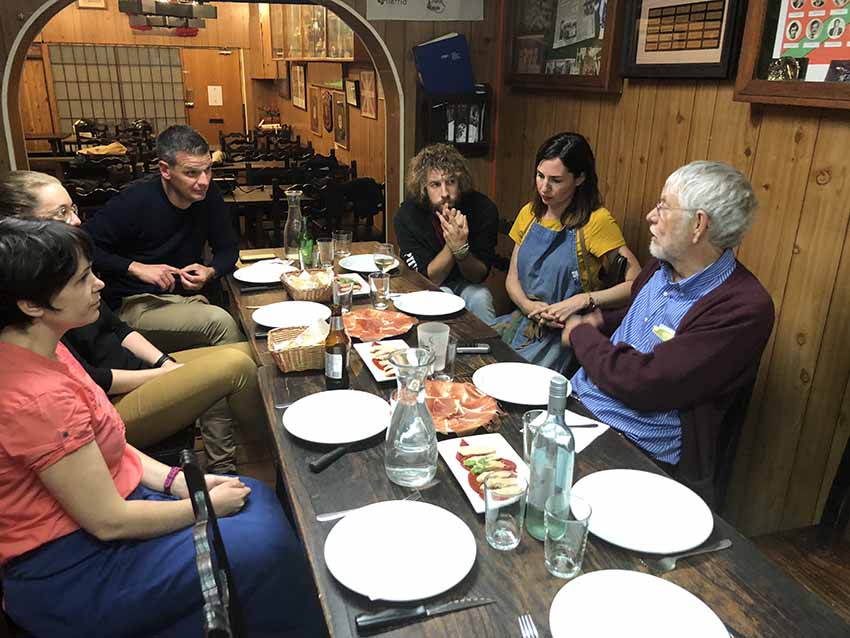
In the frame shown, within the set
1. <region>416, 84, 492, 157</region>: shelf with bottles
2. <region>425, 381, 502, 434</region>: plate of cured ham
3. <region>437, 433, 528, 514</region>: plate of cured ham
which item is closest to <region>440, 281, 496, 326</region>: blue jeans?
<region>425, 381, 502, 434</region>: plate of cured ham

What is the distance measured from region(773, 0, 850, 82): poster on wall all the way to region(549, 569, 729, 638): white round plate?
4.95 ft

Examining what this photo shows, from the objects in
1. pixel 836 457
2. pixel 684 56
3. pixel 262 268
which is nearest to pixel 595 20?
pixel 684 56

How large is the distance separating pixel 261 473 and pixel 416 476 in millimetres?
1383

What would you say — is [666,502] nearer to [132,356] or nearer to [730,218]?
[730,218]

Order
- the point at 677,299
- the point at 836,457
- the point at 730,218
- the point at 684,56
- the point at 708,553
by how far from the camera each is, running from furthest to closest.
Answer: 1. the point at 684,56
2. the point at 836,457
3. the point at 677,299
4. the point at 730,218
5. the point at 708,553

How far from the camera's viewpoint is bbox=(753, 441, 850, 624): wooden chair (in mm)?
1566

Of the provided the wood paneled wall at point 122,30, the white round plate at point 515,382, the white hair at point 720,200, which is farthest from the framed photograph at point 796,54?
the wood paneled wall at point 122,30

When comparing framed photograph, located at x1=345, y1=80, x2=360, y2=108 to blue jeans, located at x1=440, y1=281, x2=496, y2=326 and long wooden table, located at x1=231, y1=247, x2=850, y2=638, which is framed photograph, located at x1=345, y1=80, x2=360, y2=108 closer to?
blue jeans, located at x1=440, y1=281, x2=496, y2=326

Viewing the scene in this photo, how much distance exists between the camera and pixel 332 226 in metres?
4.68

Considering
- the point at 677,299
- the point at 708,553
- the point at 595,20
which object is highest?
the point at 595,20

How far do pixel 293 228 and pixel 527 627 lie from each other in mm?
1993

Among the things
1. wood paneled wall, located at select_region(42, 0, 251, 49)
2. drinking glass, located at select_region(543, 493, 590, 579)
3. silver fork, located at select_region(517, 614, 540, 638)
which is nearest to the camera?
silver fork, located at select_region(517, 614, 540, 638)

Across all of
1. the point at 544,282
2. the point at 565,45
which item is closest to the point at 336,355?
the point at 544,282

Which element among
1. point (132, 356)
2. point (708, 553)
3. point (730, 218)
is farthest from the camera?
point (132, 356)
